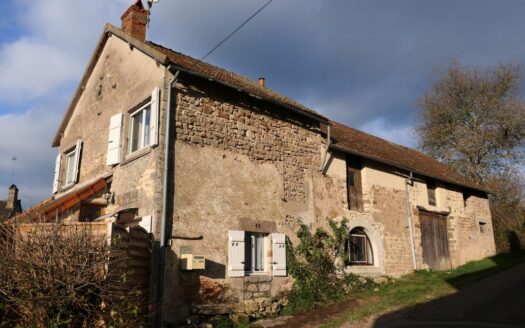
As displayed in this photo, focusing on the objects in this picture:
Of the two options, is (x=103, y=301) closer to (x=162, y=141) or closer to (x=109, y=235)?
(x=109, y=235)

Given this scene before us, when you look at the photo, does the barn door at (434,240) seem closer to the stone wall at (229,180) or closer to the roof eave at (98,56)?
the stone wall at (229,180)

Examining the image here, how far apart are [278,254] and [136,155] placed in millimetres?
3881

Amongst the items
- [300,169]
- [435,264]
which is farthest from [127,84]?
[435,264]

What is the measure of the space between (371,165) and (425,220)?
10.1 feet

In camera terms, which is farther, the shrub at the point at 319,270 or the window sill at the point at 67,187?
the window sill at the point at 67,187

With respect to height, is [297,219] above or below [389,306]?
above

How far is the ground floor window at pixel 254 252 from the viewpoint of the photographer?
9533mm

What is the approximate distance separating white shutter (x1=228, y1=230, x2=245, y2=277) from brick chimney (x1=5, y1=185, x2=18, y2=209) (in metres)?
25.2

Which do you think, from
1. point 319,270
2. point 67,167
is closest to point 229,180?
point 319,270

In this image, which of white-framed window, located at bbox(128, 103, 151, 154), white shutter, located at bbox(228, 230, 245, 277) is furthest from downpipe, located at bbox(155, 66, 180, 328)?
white shutter, located at bbox(228, 230, 245, 277)

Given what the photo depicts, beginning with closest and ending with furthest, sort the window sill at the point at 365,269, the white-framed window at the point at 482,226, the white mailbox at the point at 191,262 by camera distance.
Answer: the white mailbox at the point at 191,262
the window sill at the point at 365,269
the white-framed window at the point at 482,226

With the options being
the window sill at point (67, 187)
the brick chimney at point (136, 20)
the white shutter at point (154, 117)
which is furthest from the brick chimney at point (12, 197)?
the white shutter at point (154, 117)

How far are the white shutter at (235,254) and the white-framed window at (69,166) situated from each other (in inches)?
238

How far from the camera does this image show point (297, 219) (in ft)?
34.8
